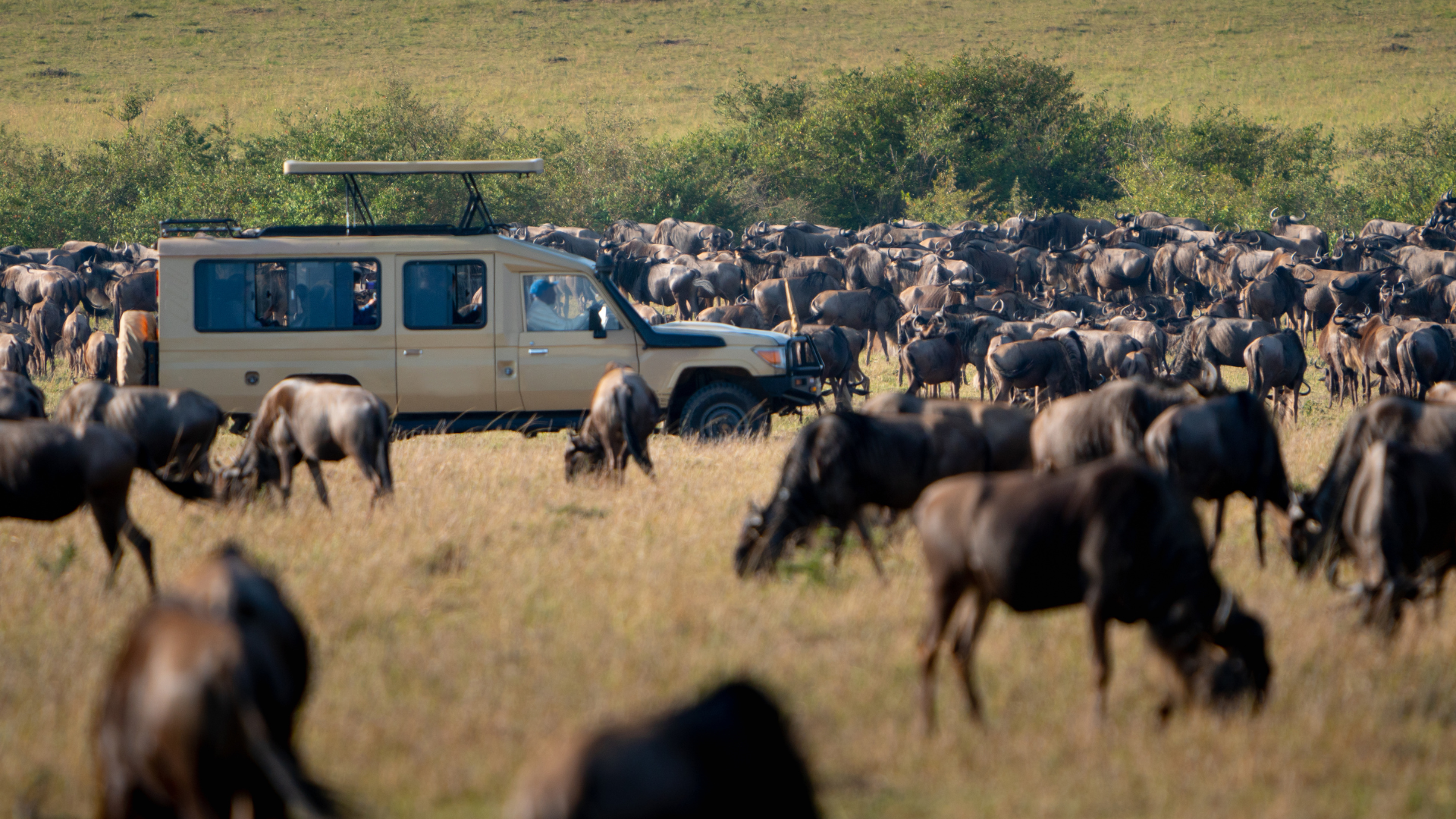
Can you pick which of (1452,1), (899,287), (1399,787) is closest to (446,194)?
(899,287)

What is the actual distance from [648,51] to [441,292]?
71.8 metres

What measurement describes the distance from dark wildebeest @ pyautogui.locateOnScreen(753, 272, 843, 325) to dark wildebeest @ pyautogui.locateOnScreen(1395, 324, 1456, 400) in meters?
12.1

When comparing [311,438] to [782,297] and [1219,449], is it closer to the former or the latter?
[1219,449]

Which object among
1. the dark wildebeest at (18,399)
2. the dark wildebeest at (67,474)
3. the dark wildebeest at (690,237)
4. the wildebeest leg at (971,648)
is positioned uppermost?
the dark wildebeest at (690,237)

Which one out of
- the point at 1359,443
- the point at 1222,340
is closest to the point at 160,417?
the point at 1359,443

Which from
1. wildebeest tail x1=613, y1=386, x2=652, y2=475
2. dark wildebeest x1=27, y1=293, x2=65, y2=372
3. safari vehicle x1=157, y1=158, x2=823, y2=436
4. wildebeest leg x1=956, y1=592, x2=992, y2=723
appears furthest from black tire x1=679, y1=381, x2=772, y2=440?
dark wildebeest x1=27, y1=293, x2=65, y2=372

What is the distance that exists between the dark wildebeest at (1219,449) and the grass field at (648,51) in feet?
190

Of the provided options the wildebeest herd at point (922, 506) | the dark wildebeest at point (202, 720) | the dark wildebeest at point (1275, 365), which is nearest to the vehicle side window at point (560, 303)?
Result: the wildebeest herd at point (922, 506)

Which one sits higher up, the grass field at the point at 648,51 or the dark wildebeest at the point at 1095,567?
the grass field at the point at 648,51

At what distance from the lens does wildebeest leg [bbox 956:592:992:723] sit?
5051 mm

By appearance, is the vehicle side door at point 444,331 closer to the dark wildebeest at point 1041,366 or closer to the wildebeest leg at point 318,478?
the wildebeest leg at point 318,478

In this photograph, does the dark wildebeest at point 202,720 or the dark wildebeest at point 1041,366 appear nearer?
the dark wildebeest at point 202,720

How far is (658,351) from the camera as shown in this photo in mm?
11680

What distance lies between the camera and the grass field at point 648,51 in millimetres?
65250
